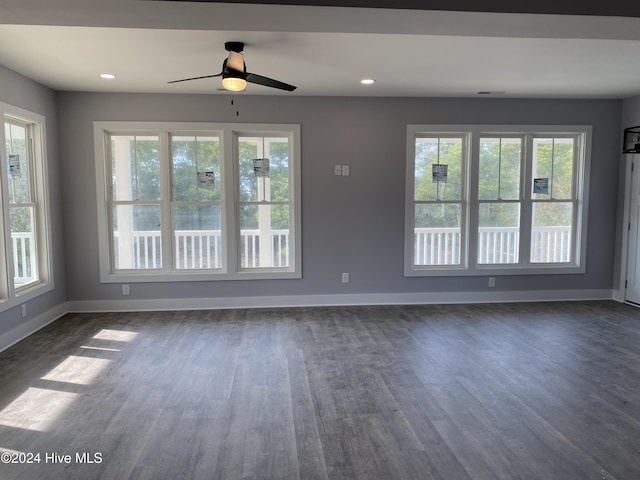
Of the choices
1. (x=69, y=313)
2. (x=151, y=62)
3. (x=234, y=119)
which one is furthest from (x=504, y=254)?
(x=69, y=313)

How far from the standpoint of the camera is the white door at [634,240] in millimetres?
5502

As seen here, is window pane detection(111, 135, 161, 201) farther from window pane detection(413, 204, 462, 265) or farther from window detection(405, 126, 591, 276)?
window pane detection(413, 204, 462, 265)

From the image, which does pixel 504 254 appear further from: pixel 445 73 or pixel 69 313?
pixel 69 313

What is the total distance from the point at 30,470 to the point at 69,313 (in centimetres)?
335

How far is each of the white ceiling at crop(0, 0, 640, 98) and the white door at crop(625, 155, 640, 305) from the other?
3.37 feet

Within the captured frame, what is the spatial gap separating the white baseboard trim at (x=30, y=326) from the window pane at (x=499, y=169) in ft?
17.4

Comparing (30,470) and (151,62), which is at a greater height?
(151,62)

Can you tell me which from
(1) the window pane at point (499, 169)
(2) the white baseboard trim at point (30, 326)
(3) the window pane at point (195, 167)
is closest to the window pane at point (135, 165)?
(3) the window pane at point (195, 167)

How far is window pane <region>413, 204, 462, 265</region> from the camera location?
572 centimetres

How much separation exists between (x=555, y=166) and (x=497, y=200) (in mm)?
924

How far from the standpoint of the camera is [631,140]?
5.54 meters

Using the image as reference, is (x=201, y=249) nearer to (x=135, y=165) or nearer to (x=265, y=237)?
(x=265, y=237)

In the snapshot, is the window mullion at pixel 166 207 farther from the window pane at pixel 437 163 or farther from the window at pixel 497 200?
the window pane at pixel 437 163

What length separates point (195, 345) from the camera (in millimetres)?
4098
